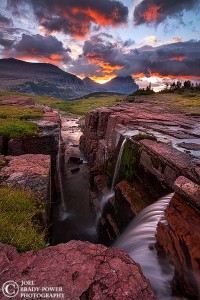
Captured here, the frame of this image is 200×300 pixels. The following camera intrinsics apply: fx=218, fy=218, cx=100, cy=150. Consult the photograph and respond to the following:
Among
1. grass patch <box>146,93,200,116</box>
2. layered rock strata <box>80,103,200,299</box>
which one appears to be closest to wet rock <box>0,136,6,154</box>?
layered rock strata <box>80,103,200,299</box>

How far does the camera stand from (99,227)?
7.50 meters

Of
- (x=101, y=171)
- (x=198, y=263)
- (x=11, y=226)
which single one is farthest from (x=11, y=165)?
(x=101, y=171)

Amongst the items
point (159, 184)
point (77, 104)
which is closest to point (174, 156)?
point (159, 184)

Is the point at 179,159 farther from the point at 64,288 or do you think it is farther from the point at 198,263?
the point at 64,288

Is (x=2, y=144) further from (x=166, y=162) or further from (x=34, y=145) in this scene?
(x=166, y=162)

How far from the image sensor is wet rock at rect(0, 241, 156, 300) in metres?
1.70

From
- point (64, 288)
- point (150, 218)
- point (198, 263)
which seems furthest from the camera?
point (150, 218)

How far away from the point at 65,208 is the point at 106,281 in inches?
273

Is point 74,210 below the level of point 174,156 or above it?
below

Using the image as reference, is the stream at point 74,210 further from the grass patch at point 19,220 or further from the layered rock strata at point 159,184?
the grass patch at point 19,220

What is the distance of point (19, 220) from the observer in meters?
2.83

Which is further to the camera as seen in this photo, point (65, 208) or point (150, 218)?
point (65, 208)

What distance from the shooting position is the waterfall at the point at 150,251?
2.57m

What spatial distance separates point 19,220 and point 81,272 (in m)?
1.32
